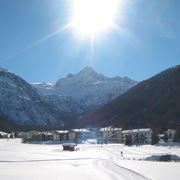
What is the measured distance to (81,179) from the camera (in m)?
33.6

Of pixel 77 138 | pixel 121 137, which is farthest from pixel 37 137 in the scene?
pixel 121 137

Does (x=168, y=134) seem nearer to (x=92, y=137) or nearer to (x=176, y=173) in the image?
(x=92, y=137)

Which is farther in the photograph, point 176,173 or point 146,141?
point 146,141

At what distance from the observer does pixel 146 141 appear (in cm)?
15275

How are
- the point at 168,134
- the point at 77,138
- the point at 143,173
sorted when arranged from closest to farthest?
1. the point at 143,173
2. the point at 168,134
3. the point at 77,138

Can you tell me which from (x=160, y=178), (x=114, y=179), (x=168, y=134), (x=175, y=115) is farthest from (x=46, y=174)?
(x=175, y=115)

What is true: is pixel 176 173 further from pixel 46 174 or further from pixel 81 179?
pixel 46 174

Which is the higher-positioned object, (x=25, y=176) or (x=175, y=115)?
(x=175, y=115)

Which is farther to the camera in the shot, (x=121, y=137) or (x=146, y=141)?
(x=121, y=137)

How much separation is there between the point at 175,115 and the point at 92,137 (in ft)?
135

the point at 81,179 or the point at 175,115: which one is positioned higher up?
the point at 175,115

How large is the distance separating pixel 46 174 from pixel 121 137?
136801 mm

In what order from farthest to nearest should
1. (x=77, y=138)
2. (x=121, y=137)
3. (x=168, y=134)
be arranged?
(x=77, y=138) < (x=121, y=137) < (x=168, y=134)

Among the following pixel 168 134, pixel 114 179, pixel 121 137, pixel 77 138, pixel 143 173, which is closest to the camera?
pixel 114 179
